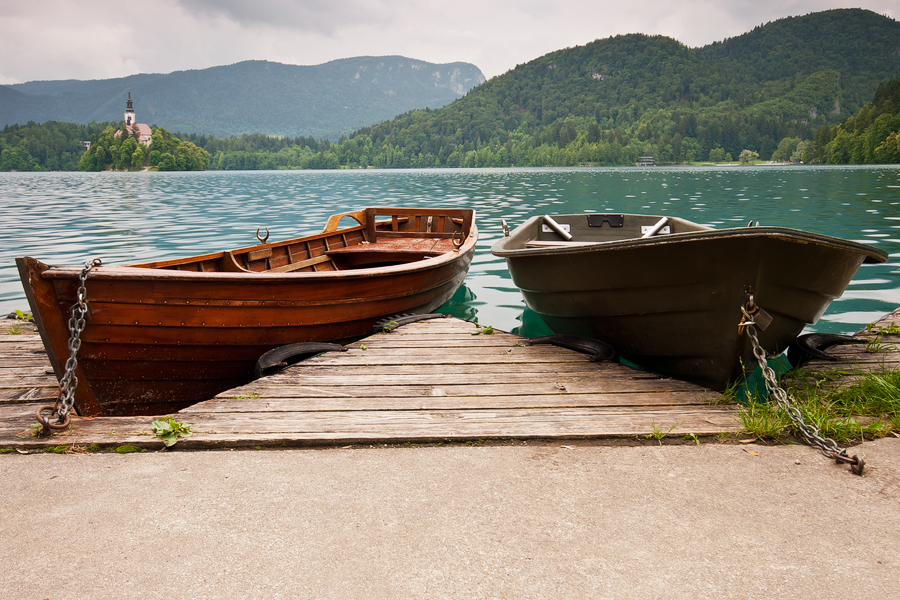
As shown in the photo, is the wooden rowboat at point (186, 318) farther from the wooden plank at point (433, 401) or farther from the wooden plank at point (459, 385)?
the wooden plank at point (433, 401)

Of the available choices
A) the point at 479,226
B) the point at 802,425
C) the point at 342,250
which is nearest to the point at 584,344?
the point at 802,425

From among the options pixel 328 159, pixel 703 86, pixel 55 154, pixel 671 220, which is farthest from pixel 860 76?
pixel 55 154

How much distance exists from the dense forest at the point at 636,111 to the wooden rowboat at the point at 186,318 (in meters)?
121

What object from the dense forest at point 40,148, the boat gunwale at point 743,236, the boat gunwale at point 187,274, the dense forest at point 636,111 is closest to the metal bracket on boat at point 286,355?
the boat gunwale at point 187,274

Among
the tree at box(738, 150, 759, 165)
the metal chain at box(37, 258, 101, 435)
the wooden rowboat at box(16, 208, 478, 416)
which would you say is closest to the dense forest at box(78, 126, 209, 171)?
the tree at box(738, 150, 759, 165)

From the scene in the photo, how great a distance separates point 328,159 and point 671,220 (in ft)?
551

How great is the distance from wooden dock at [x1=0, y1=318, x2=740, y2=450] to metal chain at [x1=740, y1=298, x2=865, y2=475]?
0.95 feet

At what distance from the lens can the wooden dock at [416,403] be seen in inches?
123

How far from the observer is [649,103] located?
167250 millimetres

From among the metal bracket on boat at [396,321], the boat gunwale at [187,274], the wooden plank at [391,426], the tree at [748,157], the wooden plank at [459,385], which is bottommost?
the tree at [748,157]

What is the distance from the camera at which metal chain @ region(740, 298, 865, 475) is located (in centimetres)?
271

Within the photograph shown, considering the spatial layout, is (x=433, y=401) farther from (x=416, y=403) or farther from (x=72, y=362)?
(x=72, y=362)

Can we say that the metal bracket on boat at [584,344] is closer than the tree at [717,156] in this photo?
Yes

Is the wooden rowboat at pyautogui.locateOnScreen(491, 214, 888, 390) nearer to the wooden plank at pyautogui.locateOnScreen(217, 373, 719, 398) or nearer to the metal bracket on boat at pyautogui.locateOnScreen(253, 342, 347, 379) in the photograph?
the wooden plank at pyautogui.locateOnScreen(217, 373, 719, 398)
